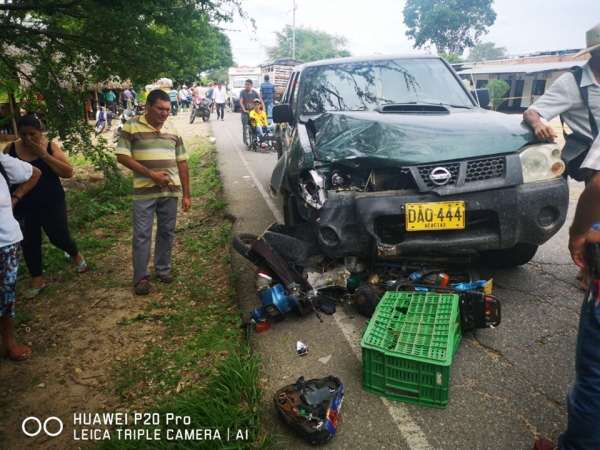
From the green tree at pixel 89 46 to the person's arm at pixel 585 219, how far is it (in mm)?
4259

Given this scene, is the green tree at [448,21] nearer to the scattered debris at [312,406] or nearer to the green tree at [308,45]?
the green tree at [308,45]

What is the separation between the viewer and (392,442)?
219cm

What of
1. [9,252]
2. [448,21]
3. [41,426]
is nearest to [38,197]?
[9,252]

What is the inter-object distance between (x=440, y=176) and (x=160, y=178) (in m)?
2.45

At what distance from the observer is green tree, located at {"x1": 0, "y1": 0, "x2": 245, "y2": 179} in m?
4.92

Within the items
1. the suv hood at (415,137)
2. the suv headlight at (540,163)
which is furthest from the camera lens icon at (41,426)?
the suv headlight at (540,163)

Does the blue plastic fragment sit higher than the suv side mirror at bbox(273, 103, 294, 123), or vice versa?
the suv side mirror at bbox(273, 103, 294, 123)

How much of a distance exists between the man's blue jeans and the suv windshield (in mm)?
3111

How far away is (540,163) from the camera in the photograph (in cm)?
323

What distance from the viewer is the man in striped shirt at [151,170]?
3922mm

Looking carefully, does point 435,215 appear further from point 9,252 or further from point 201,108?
point 201,108

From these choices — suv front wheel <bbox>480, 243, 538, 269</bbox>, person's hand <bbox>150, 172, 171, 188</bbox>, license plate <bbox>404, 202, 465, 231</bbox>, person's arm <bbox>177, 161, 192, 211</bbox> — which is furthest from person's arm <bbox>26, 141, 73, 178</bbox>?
suv front wheel <bbox>480, 243, 538, 269</bbox>

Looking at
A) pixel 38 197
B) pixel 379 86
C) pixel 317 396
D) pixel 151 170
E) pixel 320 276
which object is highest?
pixel 379 86

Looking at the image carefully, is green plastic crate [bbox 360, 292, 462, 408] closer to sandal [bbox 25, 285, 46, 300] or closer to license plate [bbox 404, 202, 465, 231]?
license plate [bbox 404, 202, 465, 231]
